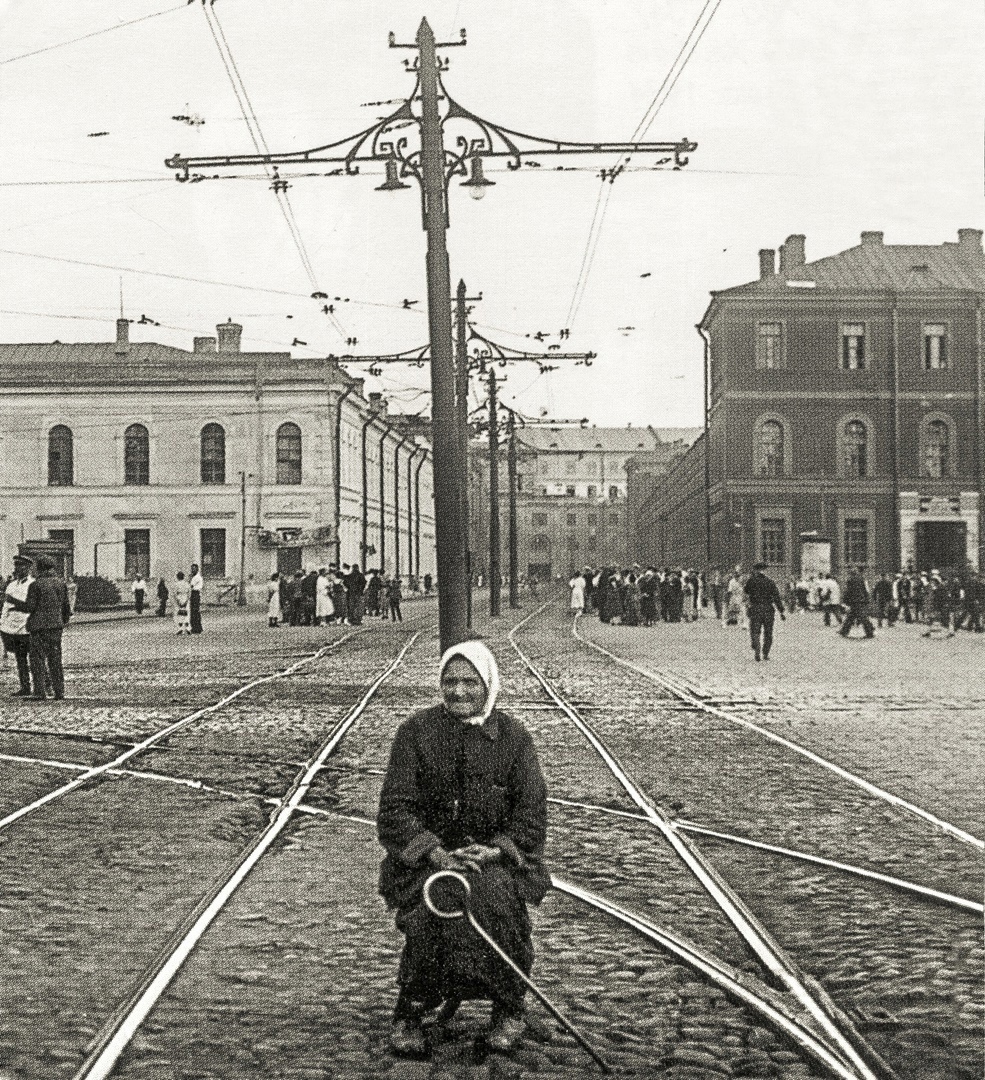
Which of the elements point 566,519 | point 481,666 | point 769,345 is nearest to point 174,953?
point 481,666

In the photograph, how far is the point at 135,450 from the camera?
68938 millimetres

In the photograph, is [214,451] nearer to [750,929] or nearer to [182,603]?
[182,603]

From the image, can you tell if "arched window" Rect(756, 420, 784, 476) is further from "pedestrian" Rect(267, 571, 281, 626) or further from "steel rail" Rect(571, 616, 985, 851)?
"steel rail" Rect(571, 616, 985, 851)

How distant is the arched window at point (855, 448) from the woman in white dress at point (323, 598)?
25.5 metres

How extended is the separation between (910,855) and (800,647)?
23440 mm

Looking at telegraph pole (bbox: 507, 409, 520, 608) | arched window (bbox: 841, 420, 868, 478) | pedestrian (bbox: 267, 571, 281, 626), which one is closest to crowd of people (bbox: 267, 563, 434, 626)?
pedestrian (bbox: 267, 571, 281, 626)

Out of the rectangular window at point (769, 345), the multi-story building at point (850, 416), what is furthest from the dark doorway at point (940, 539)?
the rectangular window at point (769, 345)

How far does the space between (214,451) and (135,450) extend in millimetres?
3351

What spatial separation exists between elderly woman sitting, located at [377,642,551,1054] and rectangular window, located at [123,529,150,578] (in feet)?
210

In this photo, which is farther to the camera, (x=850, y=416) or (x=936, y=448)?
(x=850, y=416)

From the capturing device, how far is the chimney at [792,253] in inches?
2677

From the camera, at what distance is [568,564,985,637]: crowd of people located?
3947 centimetres

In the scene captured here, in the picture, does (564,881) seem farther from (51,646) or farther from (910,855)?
(51,646)

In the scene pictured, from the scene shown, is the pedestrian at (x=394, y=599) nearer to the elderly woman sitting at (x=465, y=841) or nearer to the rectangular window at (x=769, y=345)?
the rectangular window at (x=769, y=345)
